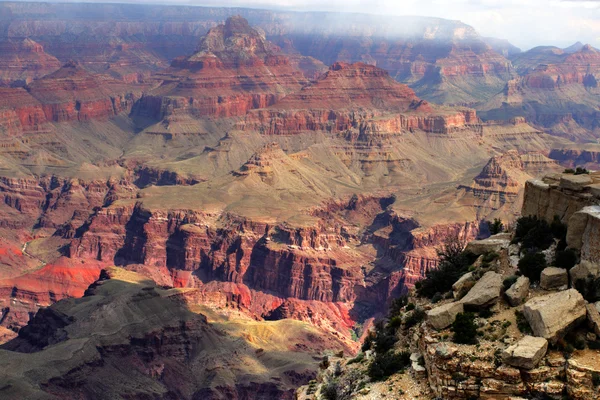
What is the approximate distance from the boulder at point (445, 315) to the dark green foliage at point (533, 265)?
357cm

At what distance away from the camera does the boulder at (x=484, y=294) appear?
32.8 metres

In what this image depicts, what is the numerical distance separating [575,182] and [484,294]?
26.5 feet

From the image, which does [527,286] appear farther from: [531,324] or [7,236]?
[7,236]

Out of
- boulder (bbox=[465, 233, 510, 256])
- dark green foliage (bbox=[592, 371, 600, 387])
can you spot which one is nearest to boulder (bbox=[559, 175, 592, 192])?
boulder (bbox=[465, 233, 510, 256])

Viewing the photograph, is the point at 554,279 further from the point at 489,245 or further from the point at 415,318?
the point at 489,245

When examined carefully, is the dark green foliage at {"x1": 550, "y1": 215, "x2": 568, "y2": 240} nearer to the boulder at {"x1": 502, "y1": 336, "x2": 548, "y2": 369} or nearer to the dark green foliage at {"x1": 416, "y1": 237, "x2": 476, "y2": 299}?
the dark green foliage at {"x1": 416, "y1": 237, "x2": 476, "y2": 299}

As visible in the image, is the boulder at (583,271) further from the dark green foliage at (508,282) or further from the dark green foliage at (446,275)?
the dark green foliage at (446,275)

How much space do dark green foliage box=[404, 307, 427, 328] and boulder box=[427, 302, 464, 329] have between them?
12.3 ft

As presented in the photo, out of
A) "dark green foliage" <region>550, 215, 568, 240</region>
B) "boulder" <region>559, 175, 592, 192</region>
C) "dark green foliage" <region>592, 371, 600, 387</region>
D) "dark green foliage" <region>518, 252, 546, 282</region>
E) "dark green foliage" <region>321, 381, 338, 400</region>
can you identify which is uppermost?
"boulder" <region>559, 175, 592, 192</region>

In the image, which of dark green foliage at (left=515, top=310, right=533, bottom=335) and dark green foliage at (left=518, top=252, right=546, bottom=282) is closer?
dark green foliage at (left=515, top=310, right=533, bottom=335)

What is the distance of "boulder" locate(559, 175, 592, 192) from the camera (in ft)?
122

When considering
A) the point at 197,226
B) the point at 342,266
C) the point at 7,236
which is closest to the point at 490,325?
the point at 342,266

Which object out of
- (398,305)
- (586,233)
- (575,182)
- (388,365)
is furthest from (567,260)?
(398,305)

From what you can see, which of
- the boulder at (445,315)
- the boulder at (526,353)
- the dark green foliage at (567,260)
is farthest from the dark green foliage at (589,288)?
the boulder at (445,315)
